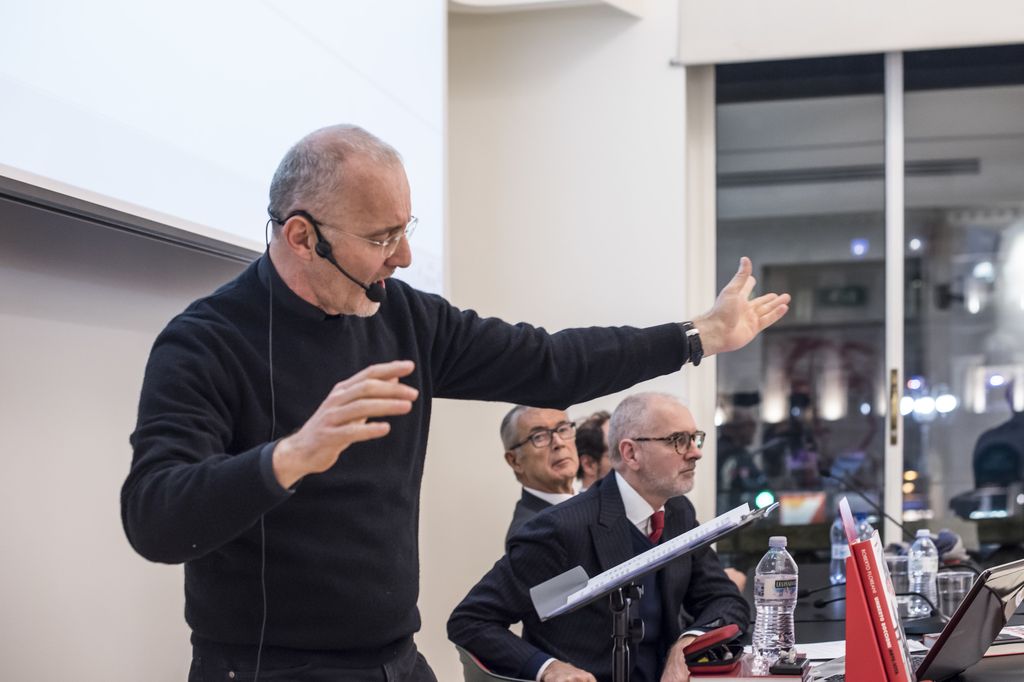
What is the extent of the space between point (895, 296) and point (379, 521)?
4138 millimetres

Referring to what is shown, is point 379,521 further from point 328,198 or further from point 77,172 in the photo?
point 77,172

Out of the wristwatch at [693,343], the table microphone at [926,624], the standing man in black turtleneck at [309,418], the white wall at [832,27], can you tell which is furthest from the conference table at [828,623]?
the white wall at [832,27]

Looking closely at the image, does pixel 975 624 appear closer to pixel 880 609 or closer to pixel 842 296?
pixel 880 609

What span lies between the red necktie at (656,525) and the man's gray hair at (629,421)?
6.4 inches

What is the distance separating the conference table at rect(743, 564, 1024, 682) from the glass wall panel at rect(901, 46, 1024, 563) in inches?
57.8

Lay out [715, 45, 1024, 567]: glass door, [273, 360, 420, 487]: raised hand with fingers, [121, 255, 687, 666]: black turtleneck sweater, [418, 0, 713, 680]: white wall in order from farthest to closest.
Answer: [715, 45, 1024, 567]: glass door → [418, 0, 713, 680]: white wall → [121, 255, 687, 666]: black turtleneck sweater → [273, 360, 420, 487]: raised hand with fingers

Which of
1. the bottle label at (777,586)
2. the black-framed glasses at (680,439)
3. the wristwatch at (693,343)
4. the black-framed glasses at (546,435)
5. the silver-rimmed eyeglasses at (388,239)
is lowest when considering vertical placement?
the bottle label at (777,586)

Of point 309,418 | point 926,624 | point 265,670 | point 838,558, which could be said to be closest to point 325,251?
point 309,418

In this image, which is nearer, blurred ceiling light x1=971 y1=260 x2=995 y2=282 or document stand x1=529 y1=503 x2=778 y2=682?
document stand x1=529 y1=503 x2=778 y2=682

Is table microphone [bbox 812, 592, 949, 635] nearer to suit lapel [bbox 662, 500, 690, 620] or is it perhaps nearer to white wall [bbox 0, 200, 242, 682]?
suit lapel [bbox 662, 500, 690, 620]

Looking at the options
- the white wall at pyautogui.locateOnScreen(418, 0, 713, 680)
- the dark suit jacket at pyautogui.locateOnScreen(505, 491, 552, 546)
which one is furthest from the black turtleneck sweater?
the white wall at pyautogui.locateOnScreen(418, 0, 713, 680)

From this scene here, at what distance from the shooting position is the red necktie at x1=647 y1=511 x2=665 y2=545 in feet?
8.98

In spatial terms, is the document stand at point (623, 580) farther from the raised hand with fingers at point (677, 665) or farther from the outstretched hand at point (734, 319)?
the raised hand with fingers at point (677, 665)

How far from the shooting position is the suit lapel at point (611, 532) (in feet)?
8.48
